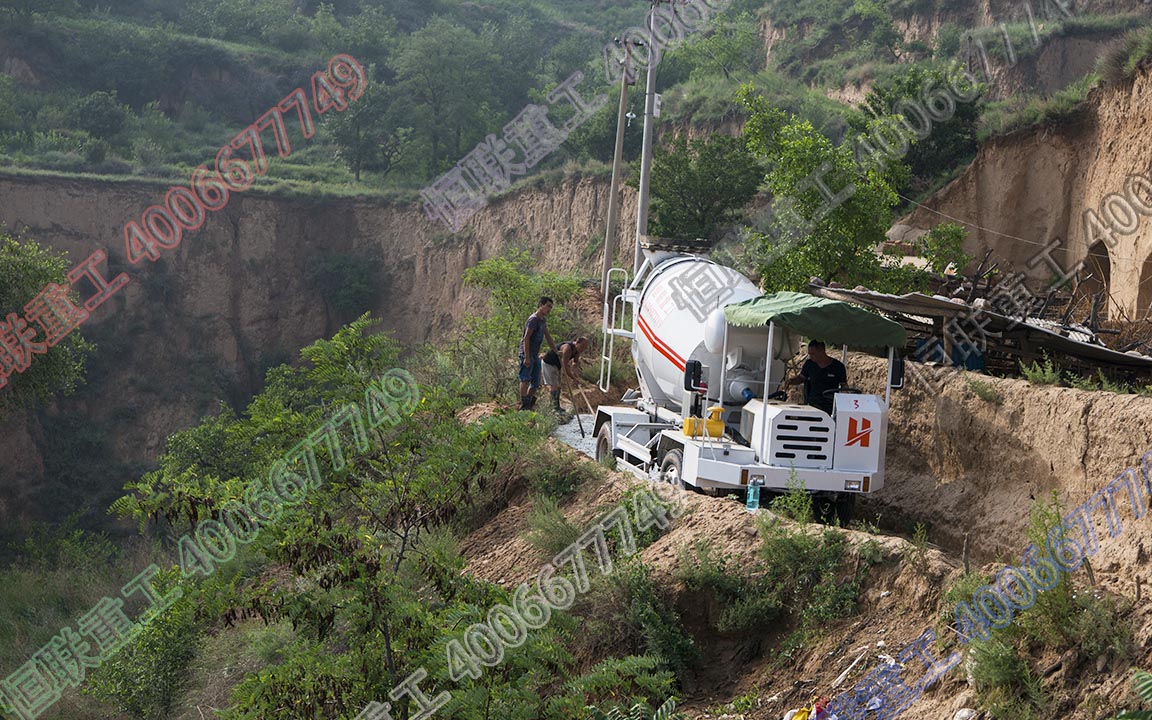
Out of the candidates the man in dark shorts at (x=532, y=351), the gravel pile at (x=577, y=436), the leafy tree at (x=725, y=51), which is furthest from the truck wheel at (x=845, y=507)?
the leafy tree at (x=725, y=51)

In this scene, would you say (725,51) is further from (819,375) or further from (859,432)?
(859,432)

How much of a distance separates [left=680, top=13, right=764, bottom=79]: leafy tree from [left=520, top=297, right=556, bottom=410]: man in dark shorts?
29969mm

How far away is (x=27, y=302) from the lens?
2283cm

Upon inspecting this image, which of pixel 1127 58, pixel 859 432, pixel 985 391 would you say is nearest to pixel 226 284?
pixel 1127 58

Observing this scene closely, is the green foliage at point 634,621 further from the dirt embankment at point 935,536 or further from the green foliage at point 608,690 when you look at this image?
the green foliage at point 608,690

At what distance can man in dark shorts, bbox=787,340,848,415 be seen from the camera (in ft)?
37.7

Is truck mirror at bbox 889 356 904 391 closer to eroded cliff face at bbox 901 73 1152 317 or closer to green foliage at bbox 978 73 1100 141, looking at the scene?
eroded cliff face at bbox 901 73 1152 317

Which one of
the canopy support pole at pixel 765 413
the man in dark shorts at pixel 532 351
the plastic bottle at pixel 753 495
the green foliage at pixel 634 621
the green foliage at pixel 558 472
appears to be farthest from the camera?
the man in dark shorts at pixel 532 351

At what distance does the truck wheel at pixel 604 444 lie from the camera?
14.7 m

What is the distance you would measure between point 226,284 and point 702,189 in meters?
21.7

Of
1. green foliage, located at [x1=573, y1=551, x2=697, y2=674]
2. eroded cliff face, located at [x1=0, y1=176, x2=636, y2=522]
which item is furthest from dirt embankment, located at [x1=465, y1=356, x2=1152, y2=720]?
eroded cliff face, located at [x1=0, y1=176, x2=636, y2=522]

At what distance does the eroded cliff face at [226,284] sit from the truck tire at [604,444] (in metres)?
18.7

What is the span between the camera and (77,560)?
2281 centimetres

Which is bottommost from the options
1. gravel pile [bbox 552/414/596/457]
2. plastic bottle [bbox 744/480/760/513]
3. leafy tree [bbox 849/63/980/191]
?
gravel pile [bbox 552/414/596/457]
